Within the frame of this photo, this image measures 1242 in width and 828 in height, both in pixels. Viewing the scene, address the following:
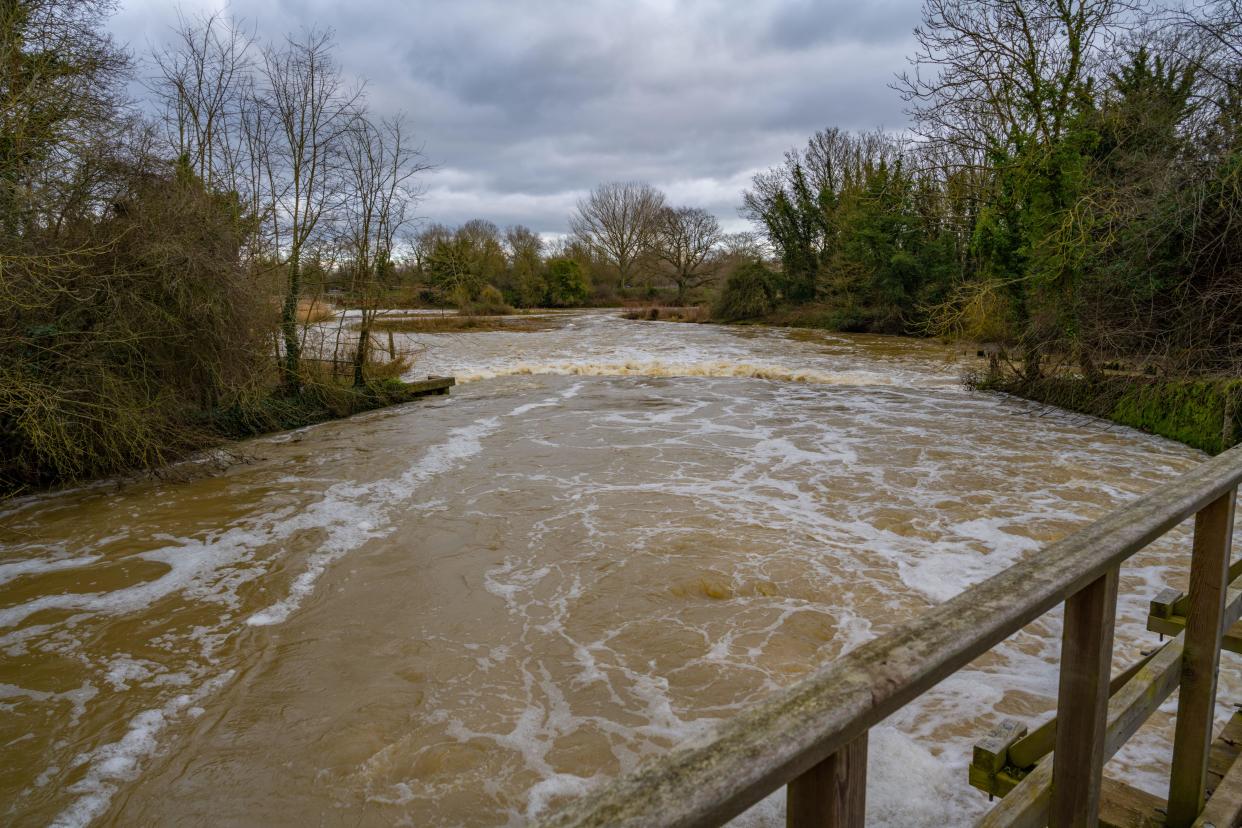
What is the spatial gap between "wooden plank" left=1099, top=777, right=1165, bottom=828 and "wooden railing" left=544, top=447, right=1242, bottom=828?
2.1 inches

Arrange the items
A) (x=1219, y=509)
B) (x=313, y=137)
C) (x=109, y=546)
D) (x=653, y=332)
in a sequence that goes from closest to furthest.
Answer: (x=1219, y=509) < (x=109, y=546) < (x=313, y=137) < (x=653, y=332)

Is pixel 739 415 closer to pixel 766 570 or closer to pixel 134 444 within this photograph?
pixel 766 570

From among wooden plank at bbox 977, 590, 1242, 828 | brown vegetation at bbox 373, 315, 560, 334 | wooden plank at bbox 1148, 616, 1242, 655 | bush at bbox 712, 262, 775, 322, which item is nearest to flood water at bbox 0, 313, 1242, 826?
wooden plank at bbox 1148, 616, 1242, 655

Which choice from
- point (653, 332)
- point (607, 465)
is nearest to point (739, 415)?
point (607, 465)

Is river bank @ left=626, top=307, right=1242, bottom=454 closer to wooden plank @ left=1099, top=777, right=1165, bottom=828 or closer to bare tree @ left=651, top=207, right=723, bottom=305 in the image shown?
wooden plank @ left=1099, top=777, right=1165, bottom=828

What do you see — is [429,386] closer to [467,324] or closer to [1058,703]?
[1058,703]

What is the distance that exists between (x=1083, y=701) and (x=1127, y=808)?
955mm

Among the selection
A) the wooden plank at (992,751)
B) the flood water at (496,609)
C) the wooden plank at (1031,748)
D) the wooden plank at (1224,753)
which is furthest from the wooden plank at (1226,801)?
the flood water at (496,609)

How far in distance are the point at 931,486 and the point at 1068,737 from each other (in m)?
7.95

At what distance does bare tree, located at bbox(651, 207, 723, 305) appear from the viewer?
5556 centimetres

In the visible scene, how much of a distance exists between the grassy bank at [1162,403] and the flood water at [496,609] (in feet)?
2.10

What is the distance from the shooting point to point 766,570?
643 cm

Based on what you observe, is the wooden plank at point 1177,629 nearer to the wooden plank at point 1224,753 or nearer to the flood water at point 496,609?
the wooden plank at point 1224,753

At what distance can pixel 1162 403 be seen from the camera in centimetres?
1201
